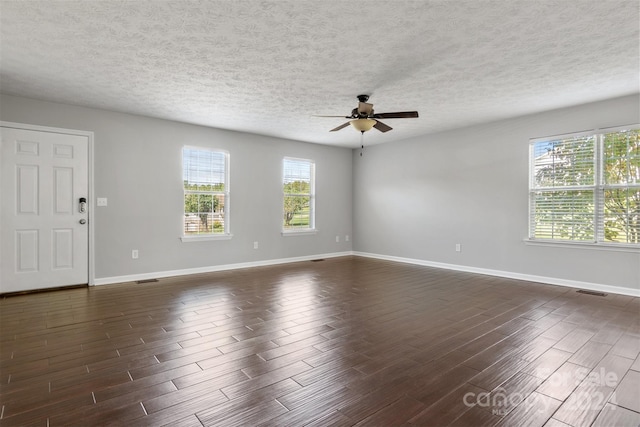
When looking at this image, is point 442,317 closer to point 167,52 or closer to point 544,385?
point 544,385

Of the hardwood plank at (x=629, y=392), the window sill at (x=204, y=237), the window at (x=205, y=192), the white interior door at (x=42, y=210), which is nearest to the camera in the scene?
the hardwood plank at (x=629, y=392)

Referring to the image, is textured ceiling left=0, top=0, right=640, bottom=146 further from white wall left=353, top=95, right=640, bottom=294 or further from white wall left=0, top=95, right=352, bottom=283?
white wall left=353, top=95, right=640, bottom=294

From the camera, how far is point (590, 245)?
462 centimetres

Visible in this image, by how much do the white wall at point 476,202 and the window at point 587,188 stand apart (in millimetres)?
154

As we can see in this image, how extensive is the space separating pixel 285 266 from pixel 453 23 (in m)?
4.91

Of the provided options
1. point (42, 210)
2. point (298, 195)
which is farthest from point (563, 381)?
point (42, 210)

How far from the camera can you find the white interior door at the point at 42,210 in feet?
14.1

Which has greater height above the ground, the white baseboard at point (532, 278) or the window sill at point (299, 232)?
the window sill at point (299, 232)

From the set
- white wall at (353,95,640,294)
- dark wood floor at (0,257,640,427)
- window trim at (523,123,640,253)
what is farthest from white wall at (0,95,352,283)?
window trim at (523,123,640,253)

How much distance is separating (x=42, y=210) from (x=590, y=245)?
7543mm

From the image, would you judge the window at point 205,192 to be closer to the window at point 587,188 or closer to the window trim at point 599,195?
the window at point 587,188

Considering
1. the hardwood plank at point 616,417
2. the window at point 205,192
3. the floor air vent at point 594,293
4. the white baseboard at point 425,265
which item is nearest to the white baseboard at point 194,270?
the white baseboard at point 425,265

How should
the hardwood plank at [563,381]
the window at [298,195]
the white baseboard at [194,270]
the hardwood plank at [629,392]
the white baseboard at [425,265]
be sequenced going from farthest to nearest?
the window at [298,195] → the white baseboard at [194,270] → the white baseboard at [425,265] → the hardwood plank at [563,381] → the hardwood plank at [629,392]

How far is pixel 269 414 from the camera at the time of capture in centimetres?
181
